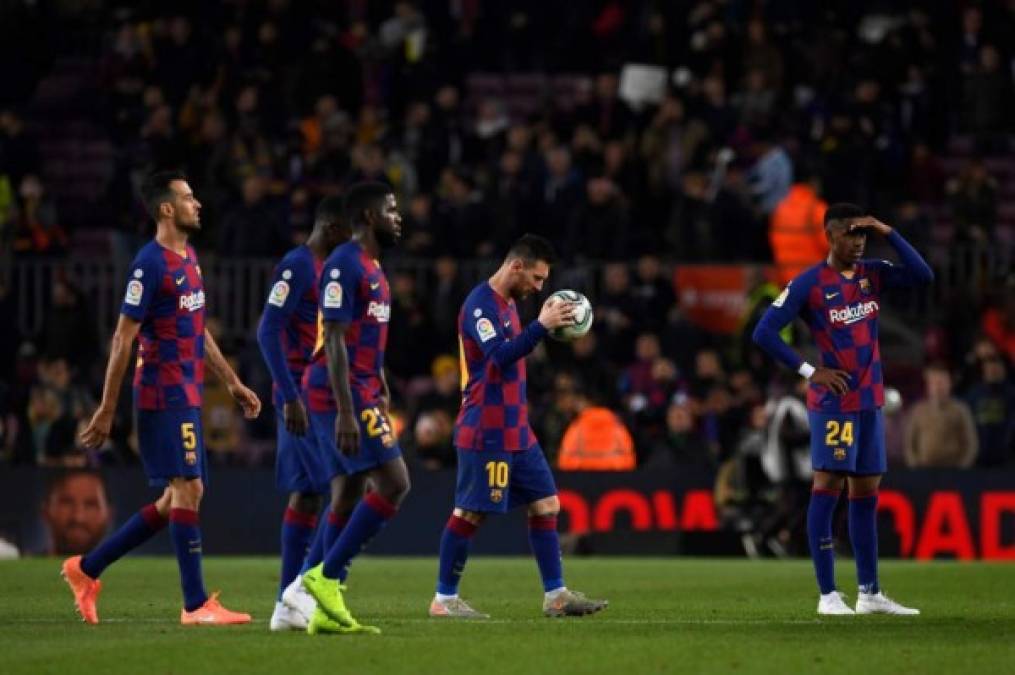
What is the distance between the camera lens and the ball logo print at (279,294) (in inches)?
508

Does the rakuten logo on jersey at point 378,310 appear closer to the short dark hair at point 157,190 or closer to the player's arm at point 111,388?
the player's arm at point 111,388

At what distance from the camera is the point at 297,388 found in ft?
42.4

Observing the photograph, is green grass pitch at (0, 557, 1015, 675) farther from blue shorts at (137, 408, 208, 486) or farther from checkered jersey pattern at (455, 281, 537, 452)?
checkered jersey pattern at (455, 281, 537, 452)

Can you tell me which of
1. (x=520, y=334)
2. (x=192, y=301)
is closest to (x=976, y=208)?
(x=520, y=334)

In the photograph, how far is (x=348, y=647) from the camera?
449 inches

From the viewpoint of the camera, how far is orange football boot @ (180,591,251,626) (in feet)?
42.3

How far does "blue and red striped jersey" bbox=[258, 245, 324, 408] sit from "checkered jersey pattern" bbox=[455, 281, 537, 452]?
111 cm

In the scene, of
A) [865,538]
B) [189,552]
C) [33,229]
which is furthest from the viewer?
[33,229]

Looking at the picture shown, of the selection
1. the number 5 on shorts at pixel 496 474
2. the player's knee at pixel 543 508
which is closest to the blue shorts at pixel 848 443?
the player's knee at pixel 543 508

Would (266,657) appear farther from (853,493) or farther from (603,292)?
(603,292)

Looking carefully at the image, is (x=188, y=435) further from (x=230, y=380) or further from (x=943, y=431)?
(x=943, y=431)

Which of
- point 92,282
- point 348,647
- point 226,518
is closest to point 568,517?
point 226,518

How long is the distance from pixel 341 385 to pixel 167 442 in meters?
1.42

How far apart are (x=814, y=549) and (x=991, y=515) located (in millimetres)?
8682
